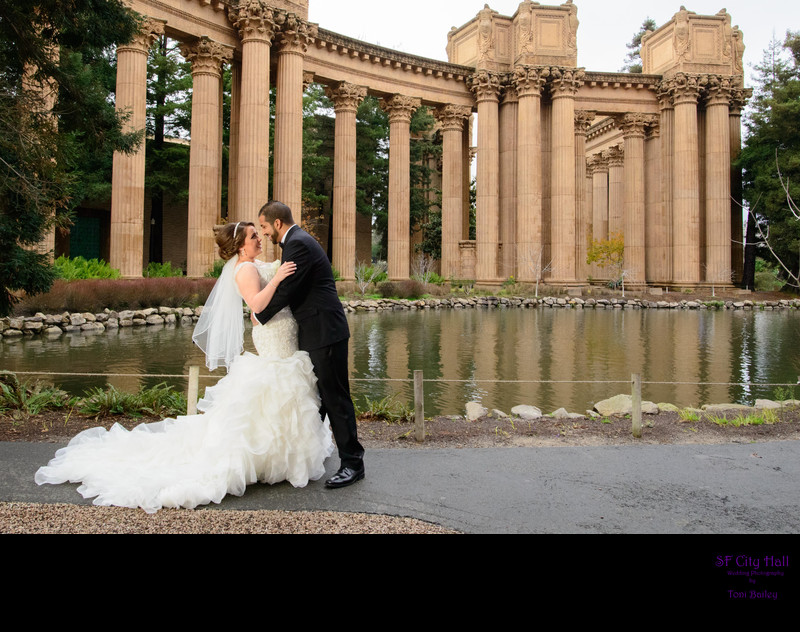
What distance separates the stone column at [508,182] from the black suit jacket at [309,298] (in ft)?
125

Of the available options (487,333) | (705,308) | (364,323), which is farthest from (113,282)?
(705,308)

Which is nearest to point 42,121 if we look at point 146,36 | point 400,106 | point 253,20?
point 146,36

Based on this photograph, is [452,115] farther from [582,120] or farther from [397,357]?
[397,357]

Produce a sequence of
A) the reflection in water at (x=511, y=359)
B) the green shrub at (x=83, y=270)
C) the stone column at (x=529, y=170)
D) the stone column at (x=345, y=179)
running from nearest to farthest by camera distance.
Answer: the reflection in water at (x=511, y=359) < the green shrub at (x=83, y=270) < the stone column at (x=345, y=179) < the stone column at (x=529, y=170)

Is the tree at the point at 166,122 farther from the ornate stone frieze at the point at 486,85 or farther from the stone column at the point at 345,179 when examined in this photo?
the ornate stone frieze at the point at 486,85

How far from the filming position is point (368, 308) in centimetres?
3048

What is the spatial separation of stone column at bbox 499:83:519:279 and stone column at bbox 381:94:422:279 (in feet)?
20.5

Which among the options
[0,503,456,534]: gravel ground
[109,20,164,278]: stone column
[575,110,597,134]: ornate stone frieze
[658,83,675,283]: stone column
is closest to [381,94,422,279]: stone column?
[575,110,597,134]: ornate stone frieze

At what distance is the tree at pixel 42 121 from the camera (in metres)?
8.27

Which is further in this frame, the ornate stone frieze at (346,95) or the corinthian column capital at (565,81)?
the corinthian column capital at (565,81)

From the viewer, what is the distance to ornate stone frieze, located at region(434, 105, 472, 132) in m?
43.6

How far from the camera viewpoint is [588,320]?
27422 millimetres

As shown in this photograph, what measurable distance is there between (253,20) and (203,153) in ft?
22.3

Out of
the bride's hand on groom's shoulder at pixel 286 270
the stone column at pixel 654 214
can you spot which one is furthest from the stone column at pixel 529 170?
the bride's hand on groom's shoulder at pixel 286 270
